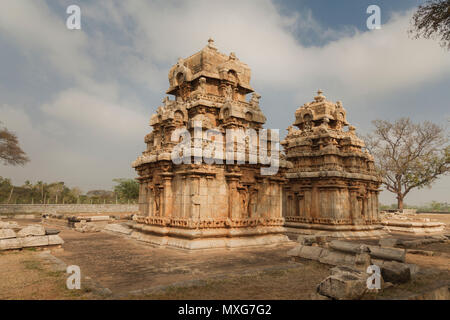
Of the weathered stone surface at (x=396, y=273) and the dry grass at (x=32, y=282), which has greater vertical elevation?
the weathered stone surface at (x=396, y=273)

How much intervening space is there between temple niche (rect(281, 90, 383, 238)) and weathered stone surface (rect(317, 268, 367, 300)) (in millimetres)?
12436

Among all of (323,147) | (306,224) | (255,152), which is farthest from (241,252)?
(323,147)

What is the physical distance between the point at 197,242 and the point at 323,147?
40.0 feet

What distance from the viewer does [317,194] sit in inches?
722

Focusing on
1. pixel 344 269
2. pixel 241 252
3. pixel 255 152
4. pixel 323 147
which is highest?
pixel 323 147

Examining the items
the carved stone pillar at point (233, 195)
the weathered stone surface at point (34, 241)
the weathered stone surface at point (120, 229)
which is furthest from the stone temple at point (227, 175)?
the weathered stone surface at point (34, 241)

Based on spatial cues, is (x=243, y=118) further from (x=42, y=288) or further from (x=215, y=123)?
(x=42, y=288)

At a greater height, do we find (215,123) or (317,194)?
(215,123)

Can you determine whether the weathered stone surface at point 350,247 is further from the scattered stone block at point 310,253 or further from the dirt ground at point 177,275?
the dirt ground at point 177,275

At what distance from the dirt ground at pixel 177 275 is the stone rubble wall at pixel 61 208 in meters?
31.3

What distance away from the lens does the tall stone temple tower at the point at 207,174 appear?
1163 centimetres

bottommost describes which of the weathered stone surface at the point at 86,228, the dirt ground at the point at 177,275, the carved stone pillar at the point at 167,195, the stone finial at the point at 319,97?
the weathered stone surface at the point at 86,228

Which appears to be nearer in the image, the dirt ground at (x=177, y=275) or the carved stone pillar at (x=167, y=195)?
the dirt ground at (x=177, y=275)
